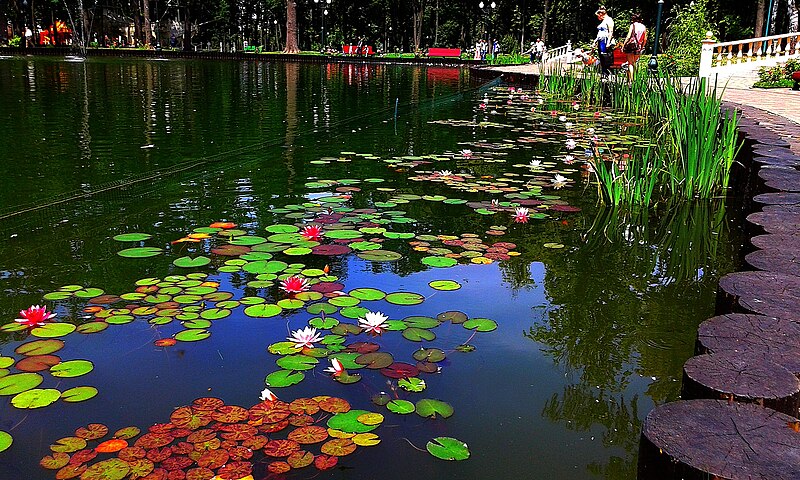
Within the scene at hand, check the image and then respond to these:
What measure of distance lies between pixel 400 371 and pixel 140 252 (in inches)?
60.1

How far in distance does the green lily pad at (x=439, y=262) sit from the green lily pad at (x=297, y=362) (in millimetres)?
1025

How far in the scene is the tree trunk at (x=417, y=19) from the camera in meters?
42.9

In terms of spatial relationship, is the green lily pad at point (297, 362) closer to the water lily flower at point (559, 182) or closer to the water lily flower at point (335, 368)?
the water lily flower at point (335, 368)

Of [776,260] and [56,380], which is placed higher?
[776,260]

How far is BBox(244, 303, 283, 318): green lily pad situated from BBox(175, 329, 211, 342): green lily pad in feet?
0.63

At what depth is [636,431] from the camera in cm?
177

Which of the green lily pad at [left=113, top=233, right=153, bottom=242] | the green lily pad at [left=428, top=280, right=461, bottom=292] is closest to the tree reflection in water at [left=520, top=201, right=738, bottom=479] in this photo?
the green lily pad at [left=428, top=280, right=461, bottom=292]

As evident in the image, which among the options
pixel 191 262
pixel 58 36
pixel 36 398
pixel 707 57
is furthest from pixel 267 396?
pixel 58 36

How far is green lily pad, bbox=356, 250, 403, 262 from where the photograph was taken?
119 inches

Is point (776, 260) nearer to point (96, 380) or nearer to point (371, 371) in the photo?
point (371, 371)

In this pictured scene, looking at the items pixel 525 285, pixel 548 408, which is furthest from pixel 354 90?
pixel 548 408

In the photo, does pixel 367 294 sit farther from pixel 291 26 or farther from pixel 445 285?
pixel 291 26

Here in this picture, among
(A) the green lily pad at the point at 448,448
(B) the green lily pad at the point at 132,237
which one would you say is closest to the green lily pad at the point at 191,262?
(B) the green lily pad at the point at 132,237

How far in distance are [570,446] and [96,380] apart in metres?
1.27
